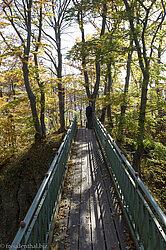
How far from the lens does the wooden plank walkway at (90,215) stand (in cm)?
312

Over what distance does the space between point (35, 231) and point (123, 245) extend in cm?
156

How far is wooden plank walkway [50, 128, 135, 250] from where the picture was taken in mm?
3117

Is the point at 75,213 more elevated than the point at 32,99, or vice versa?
the point at 32,99

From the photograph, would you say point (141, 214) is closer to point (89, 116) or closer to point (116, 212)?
point (116, 212)

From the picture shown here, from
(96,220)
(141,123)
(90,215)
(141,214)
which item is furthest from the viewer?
(141,123)

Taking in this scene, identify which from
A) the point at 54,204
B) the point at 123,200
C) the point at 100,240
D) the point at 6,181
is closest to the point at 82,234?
the point at 100,240

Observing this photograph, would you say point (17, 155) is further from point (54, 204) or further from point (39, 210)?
point (39, 210)

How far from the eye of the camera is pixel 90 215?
3848mm

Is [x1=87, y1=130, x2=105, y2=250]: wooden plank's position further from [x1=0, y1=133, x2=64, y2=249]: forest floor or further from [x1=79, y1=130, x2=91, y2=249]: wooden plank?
[x1=0, y1=133, x2=64, y2=249]: forest floor

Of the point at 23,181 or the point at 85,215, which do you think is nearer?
the point at 85,215

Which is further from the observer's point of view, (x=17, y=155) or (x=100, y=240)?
(x=17, y=155)

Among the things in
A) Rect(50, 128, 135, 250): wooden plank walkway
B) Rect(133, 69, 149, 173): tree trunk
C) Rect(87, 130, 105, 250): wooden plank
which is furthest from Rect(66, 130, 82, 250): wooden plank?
Rect(133, 69, 149, 173): tree trunk

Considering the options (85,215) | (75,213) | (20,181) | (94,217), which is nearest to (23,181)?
(20,181)

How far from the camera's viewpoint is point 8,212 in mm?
8320
